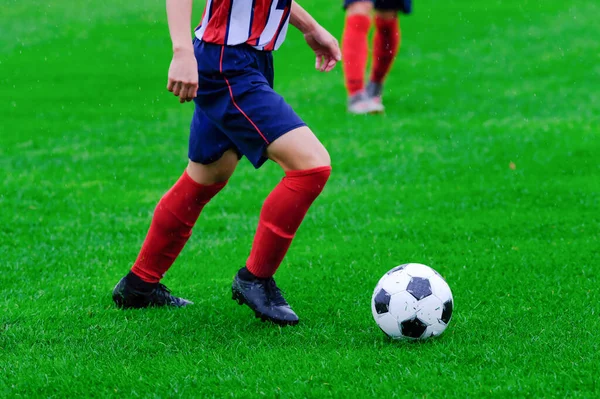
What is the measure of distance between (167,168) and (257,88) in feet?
13.6

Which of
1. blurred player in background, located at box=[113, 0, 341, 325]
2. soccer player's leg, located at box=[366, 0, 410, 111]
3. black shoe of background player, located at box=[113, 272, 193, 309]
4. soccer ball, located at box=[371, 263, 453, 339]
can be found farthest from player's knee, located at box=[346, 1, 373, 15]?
soccer ball, located at box=[371, 263, 453, 339]

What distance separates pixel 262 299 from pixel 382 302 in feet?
1.79

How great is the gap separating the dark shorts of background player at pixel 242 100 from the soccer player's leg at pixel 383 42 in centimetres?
610

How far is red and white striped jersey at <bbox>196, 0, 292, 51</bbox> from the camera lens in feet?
12.6

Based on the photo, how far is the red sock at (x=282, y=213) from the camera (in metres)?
3.71

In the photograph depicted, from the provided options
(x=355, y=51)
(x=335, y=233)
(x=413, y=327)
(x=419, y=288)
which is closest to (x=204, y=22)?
(x=419, y=288)

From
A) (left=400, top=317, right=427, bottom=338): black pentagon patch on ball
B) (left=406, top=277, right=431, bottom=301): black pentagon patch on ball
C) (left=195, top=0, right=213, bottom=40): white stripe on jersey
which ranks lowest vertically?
(left=400, top=317, right=427, bottom=338): black pentagon patch on ball

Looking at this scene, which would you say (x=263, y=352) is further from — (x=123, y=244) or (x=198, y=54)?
(x=123, y=244)

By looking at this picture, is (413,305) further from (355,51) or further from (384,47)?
(384,47)

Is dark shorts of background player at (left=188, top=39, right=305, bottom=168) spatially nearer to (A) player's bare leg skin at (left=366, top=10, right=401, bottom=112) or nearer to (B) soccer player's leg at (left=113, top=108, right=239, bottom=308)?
(B) soccer player's leg at (left=113, top=108, right=239, bottom=308)

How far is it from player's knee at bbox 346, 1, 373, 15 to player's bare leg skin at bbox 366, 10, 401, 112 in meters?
0.20

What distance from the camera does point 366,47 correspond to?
32.5 feet

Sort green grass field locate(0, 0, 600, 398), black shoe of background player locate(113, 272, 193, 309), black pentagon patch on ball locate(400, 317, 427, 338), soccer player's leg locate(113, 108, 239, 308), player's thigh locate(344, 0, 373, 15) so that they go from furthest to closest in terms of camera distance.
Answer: player's thigh locate(344, 0, 373, 15) → black shoe of background player locate(113, 272, 193, 309) → soccer player's leg locate(113, 108, 239, 308) → black pentagon patch on ball locate(400, 317, 427, 338) → green grass field locate(0, 0, 600, 398)

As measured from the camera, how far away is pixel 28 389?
3.23 m
